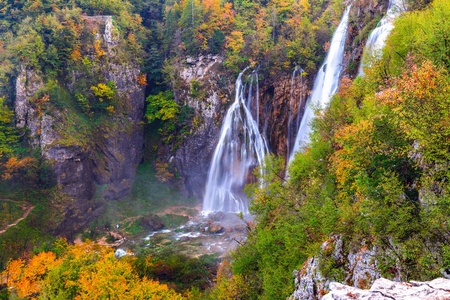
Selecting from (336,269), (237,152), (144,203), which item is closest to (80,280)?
(336,269)

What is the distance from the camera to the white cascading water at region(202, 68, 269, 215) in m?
31.8

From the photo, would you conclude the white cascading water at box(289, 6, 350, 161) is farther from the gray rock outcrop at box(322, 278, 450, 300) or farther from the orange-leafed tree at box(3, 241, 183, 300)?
the gray rock outcrop at box(322, 278, 450, 300)

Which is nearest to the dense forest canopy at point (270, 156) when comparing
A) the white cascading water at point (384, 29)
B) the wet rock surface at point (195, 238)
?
the white cascading water at point (384, 29)

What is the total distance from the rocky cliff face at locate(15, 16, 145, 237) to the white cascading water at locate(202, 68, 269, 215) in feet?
42.1

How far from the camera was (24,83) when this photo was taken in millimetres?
27828

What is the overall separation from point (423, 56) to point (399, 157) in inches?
155

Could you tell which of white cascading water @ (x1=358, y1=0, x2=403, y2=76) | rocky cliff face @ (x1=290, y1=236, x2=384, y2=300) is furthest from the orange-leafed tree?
white cascading water @ (x1=358, y1=0, x2=403, y2=76)

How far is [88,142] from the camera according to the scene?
1192 inches

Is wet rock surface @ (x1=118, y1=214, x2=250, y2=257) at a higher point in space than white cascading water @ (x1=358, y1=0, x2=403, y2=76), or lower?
lower

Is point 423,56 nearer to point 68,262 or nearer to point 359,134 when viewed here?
point 359,134

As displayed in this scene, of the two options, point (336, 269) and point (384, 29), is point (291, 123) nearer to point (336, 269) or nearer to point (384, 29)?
point (384, 29)

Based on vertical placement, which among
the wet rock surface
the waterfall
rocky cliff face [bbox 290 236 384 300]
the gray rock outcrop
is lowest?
the wet rock surface

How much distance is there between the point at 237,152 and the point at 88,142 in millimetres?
19031

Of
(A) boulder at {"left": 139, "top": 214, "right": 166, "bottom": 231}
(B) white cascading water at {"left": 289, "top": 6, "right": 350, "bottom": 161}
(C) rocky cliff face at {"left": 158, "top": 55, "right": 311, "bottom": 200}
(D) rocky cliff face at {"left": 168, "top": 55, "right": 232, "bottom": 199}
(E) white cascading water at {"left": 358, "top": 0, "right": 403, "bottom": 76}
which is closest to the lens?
(E) white cascading water at {"left": 358, "top": 0, "right": 403, "bottom": 76}
